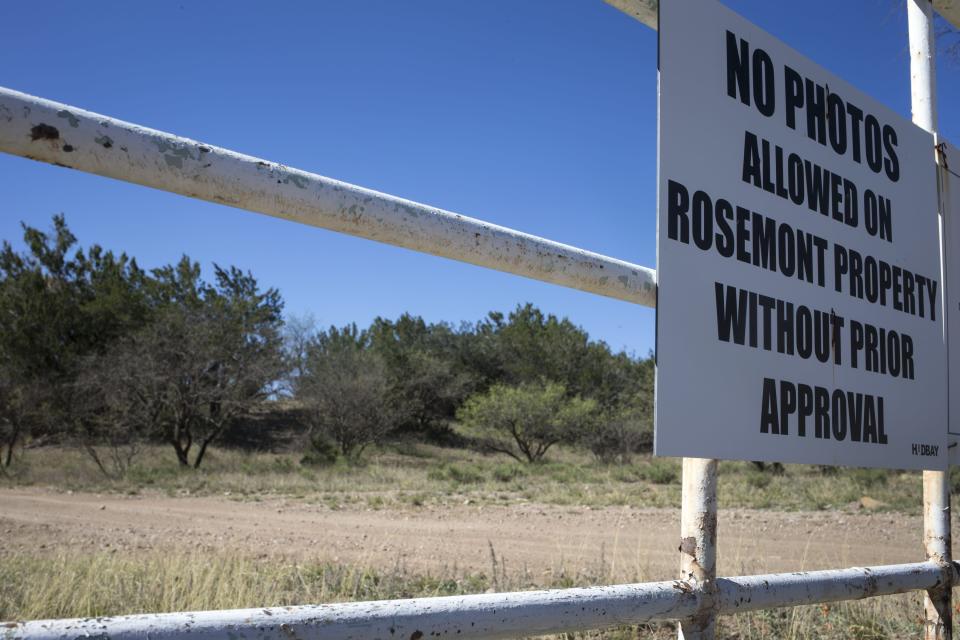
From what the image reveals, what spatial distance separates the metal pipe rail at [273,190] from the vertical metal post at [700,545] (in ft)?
1.45

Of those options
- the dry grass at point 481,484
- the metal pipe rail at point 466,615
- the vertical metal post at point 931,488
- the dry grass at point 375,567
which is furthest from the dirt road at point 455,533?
the metal pipe rail at point 466,615

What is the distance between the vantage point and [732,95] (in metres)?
1.73

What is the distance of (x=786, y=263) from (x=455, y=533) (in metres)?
7.67

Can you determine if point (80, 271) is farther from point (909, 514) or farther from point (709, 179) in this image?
point (709, 179)

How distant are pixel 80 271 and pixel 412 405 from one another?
50.6 ft

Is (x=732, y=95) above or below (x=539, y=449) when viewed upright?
above

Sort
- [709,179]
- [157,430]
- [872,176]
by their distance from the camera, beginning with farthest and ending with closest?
[157,430] → [872,176] → [709,179]

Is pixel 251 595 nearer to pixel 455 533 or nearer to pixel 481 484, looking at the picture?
pixel 455 533

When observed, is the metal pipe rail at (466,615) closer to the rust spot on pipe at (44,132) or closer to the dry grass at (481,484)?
the rust spot on pipe at (44,132)

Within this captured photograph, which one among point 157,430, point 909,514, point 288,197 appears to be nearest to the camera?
point 288,197

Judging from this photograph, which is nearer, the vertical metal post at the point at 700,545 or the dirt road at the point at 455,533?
the vertical metal post at the point at 700,545

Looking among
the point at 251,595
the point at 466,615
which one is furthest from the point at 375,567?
the point at 466,615

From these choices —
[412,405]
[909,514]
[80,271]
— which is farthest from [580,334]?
[909,514]

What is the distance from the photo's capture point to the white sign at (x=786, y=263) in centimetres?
153
